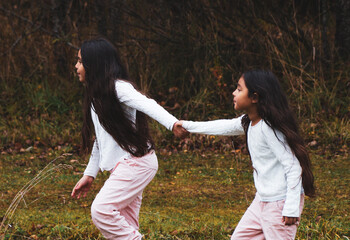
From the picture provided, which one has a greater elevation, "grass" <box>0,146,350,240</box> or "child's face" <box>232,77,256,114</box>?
"child's face" <box>232,77,256,114</box>

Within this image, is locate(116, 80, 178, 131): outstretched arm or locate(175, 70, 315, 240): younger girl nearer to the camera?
locate(175, 70, 315, 240): younger girl

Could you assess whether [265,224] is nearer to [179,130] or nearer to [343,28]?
[179,130]

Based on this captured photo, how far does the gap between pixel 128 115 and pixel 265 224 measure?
1.27m

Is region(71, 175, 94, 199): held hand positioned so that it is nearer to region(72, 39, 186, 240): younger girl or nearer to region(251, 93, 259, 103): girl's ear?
region(72, 39, 186, 240): younger girl

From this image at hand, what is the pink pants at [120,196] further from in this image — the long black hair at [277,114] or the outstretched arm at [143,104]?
the long black hair at [277,114]

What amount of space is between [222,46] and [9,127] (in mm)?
4152

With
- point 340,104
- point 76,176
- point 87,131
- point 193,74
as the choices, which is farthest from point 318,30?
point 87,131

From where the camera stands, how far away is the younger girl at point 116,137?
3.52 m

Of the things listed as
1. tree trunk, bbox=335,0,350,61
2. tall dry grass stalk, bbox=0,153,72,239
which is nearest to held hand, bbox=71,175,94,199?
tall dry grass stalk, bbox=0,153,72,239

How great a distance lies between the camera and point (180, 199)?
6055 mm

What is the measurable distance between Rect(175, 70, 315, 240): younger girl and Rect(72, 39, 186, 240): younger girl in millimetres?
587

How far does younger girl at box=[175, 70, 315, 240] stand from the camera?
3070mm

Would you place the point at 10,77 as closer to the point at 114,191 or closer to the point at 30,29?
the point at 30,29

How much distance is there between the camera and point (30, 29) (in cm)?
1175
